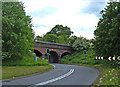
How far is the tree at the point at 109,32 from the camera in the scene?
16.4 metres

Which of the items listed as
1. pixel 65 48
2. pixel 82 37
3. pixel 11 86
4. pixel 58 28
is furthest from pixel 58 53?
pixel 58 28

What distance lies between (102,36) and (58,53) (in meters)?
27.6

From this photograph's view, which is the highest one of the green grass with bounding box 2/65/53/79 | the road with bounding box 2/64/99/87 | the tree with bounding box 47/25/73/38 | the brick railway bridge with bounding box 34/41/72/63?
the tree with bounding box 47/25/73/38

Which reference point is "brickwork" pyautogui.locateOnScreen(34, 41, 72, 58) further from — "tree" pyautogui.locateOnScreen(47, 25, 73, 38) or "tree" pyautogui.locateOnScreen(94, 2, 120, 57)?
"tree" pyautogui.locateOnScreen(47, 25, 73, 38)

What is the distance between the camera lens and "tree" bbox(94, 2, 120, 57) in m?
16.4

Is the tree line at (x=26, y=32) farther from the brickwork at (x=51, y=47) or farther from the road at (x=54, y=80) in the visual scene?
the brickwork at (x=51, y=47)

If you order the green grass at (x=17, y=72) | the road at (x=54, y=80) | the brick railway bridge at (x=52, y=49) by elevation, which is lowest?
the road at (x=54, y=80)

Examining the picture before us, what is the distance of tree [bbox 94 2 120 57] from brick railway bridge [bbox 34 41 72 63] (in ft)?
71.3

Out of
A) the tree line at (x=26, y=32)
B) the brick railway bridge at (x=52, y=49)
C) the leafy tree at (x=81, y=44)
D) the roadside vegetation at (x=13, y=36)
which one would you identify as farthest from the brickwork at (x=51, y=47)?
the roadside vegetation at (x=13, y=36)

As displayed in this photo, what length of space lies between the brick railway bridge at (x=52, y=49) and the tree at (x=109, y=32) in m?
21.7

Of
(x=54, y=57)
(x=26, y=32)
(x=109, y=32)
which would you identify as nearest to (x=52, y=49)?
(x=54, y=57)

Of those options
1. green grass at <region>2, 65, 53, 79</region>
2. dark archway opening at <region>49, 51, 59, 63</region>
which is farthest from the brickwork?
green grass at <region>2, 65, 53, 79</region>

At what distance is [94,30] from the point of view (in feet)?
65.7

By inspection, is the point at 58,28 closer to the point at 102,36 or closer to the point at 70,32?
the point at 70,32
